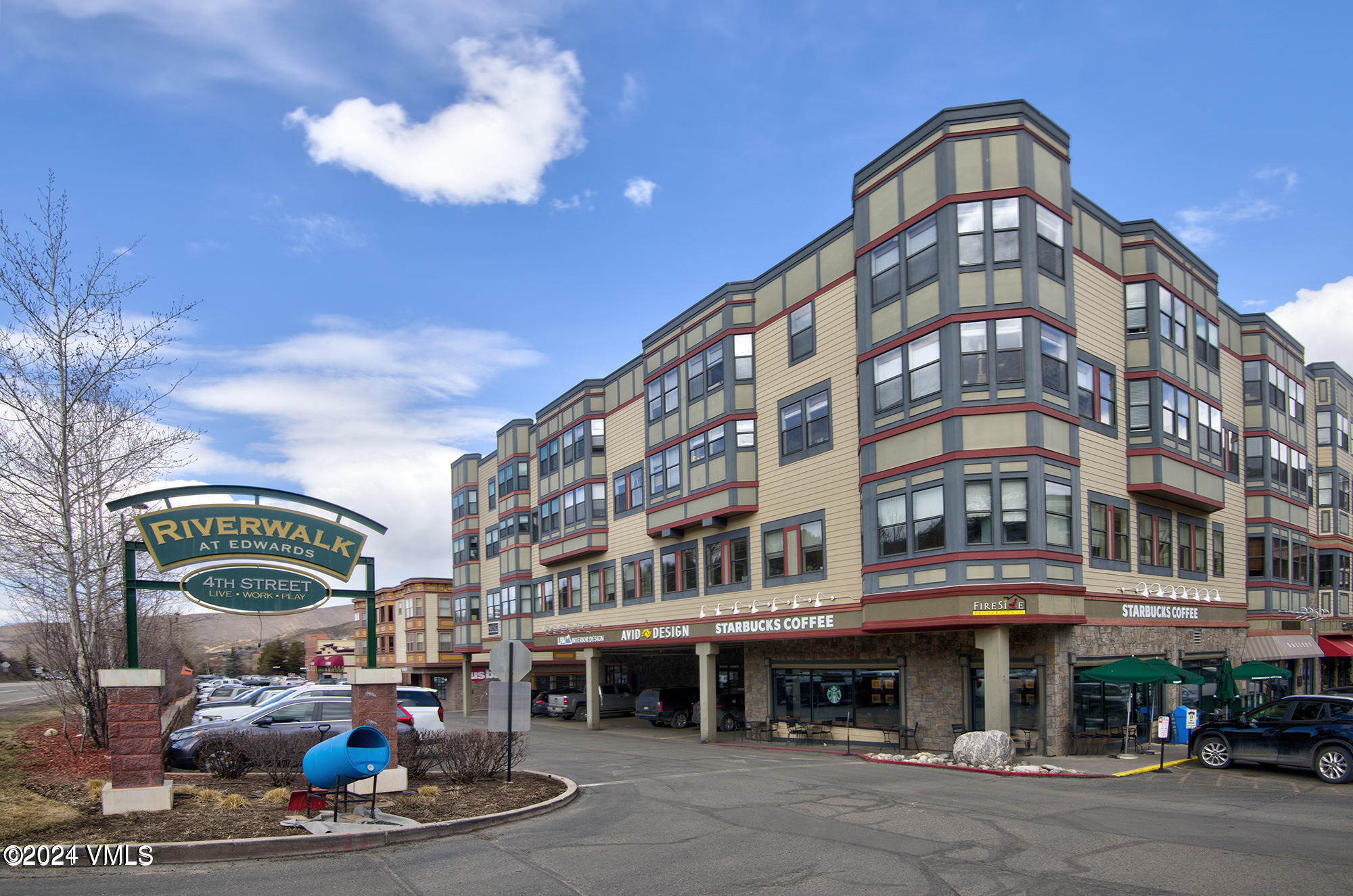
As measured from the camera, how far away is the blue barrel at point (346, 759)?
11.8 meters

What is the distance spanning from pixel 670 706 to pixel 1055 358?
22651mm

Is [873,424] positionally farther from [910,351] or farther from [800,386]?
[800,386]

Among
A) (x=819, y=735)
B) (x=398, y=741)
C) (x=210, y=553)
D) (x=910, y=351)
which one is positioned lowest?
(x=819, y=735)

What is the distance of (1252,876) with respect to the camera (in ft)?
31.9

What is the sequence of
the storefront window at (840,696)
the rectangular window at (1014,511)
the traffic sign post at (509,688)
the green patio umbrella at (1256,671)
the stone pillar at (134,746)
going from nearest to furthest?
the stone pillar at (134,746), the traffic sign post at (509,688), the rectangular window at (1014,511), the green patio umbrella at (1256,671), the storefront window at (840,696)

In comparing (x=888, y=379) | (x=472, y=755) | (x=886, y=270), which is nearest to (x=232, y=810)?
(x=472, y=755)

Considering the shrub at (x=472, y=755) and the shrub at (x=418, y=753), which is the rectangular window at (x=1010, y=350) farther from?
the shrub at (x=418, y=753)

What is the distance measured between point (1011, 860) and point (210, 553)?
41.3 feet

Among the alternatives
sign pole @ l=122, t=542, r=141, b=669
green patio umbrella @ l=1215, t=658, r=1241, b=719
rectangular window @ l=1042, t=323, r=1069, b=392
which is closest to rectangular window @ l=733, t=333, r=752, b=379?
rectangular window @ l=1042, t=323, r=1069, b=392

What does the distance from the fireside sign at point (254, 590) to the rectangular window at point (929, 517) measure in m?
13.5

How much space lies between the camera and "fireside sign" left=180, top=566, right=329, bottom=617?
47.1 ft

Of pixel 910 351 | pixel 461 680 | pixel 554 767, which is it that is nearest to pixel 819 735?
pixel 554 767

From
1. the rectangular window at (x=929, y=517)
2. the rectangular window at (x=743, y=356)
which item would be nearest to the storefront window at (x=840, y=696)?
the rectangular window at (x=929, y=517)

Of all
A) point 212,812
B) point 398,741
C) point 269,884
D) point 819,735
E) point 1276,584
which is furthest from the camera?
point 1276,584
